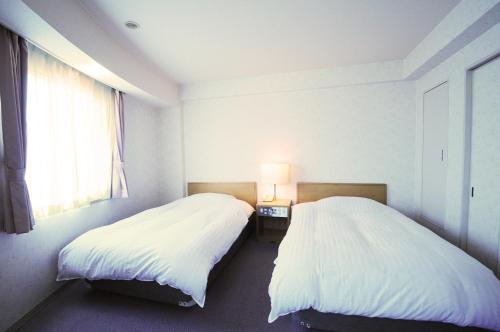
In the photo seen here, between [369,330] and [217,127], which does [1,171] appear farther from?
[369,330]

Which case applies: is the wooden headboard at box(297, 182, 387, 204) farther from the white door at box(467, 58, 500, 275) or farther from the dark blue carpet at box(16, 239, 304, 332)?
the dark blue carpet at box(16, 239, 304, 332)

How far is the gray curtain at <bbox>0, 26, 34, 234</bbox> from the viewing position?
1.47m

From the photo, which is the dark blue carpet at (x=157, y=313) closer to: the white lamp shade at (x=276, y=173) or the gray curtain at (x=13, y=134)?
the gray curtain at (x=13, y=134)

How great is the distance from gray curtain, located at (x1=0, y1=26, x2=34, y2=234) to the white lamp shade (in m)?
2.38

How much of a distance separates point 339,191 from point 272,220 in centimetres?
109

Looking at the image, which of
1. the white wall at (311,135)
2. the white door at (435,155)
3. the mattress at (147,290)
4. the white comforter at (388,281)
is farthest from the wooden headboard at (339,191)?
the mattress at (147,290)

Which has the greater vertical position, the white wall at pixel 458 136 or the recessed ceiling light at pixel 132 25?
the recessed ceiling light at pixel 132 25

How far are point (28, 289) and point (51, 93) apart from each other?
1.68 meters

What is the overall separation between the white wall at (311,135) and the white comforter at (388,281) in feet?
4.62

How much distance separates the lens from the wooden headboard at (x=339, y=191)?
2.78m

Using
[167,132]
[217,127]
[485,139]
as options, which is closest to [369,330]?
[485,139]

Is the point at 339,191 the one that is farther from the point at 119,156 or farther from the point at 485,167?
the point at 119,156

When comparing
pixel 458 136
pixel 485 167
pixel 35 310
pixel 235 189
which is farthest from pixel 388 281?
pixel 35 310

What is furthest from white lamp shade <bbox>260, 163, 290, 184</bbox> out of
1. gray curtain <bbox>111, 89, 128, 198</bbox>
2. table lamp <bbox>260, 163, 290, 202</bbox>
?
gray curtain <bbox>111, 89, 128, 198</bbox>
